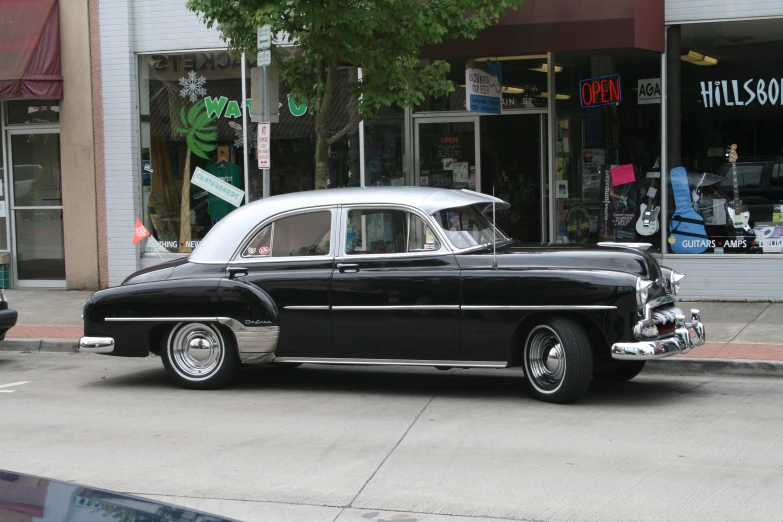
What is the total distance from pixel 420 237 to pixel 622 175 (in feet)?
22.0

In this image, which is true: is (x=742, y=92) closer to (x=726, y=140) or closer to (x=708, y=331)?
(x=726, y=140)

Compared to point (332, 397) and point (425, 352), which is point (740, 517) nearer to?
point (425, 352)

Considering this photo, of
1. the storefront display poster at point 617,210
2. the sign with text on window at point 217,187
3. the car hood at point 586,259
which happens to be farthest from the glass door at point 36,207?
the car hood at point 586,259

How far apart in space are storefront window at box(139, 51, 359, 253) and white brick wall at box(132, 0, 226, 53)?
7.9 inches

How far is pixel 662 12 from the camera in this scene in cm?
1333

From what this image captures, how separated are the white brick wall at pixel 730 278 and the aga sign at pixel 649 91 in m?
2.32

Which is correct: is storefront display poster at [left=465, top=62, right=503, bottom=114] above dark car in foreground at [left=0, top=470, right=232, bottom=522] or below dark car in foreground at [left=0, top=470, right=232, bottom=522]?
above

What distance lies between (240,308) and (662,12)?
316 inches

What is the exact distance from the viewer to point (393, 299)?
8.29 metres

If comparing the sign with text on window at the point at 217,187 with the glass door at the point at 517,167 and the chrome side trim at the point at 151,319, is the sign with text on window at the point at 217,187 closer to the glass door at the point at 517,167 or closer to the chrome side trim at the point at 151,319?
the glass door at the point at 517,167

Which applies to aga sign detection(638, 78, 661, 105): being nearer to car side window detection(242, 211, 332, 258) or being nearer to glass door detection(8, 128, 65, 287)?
car side window detection(242, 211, 332, 258)

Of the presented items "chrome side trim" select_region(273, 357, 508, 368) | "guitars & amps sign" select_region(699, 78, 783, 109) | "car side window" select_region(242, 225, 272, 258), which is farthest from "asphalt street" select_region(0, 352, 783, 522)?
"guitars & amps sign" select_region(699, 78, 783, 109)

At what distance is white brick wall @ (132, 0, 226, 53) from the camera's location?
15492 mm

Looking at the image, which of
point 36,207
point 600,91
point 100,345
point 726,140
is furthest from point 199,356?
point 36,207
